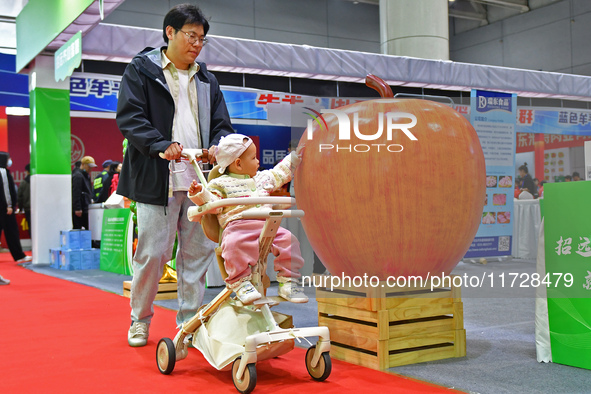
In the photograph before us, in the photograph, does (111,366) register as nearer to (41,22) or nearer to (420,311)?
(420,311)

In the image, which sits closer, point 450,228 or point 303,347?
point 450,228

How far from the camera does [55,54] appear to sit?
732 cm

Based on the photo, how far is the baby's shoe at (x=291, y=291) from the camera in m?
2.22

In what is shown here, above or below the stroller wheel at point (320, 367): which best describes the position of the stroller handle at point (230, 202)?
above

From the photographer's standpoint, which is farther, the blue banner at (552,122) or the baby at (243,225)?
the blue banner at (552,122)

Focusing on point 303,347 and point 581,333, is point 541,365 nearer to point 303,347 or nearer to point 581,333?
point 581,333

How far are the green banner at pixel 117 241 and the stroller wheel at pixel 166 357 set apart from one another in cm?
399

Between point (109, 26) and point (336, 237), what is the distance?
17.5 feet

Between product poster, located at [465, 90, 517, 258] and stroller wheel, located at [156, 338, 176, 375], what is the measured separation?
4737 millimetres

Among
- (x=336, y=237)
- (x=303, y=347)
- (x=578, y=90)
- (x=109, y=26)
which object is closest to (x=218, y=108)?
(x=336, y=237)

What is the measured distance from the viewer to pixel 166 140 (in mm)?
2541

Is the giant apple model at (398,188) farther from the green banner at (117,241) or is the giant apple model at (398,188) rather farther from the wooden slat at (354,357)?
the green banner at (117,241)

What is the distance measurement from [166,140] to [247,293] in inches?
32.1

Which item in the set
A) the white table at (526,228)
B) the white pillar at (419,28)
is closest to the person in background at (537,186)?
the white table at (526,228)
